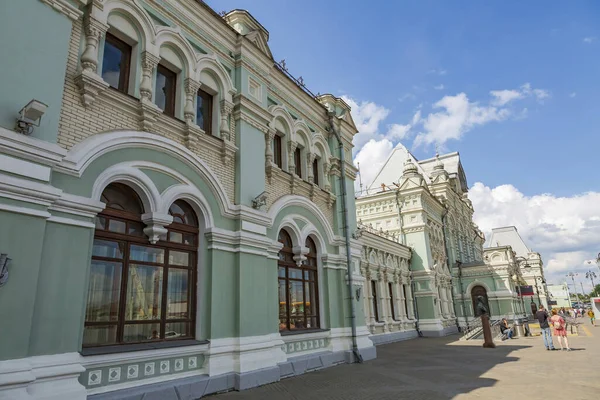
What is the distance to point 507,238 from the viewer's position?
3184 inches

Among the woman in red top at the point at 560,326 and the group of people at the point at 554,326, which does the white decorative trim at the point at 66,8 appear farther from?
the woman in red top at the point at 560,326

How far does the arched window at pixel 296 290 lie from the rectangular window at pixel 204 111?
391 cm

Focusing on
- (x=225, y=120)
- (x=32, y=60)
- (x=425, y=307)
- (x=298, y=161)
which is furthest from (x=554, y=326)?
(x=32, y=60)

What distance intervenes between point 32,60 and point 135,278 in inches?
159

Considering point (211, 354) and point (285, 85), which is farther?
point (285, 85)

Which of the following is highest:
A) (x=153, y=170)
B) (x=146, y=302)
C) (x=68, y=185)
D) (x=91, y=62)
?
(x=91, y=62)

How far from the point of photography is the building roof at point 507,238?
78238 mm

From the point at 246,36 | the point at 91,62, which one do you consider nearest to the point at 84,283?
the point at 91,62

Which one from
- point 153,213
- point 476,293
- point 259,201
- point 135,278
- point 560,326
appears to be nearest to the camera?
point 135,278

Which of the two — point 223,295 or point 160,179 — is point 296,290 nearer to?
point 223,295

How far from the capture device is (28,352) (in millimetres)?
5414

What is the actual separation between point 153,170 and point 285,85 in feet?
21.1

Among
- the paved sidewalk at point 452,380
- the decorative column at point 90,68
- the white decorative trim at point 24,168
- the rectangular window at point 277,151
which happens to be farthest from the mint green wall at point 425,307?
the white decorative trim at point 24,168

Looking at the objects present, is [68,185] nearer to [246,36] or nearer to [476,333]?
[246,36]
